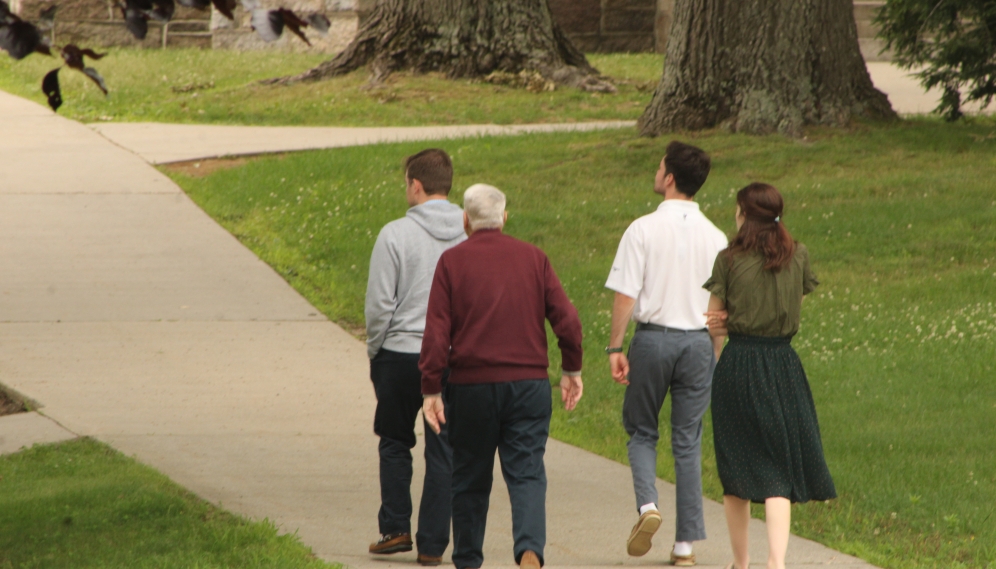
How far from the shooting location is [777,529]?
4.20 meters

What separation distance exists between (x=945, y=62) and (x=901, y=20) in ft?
2.63

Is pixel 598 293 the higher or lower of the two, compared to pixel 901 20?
lower

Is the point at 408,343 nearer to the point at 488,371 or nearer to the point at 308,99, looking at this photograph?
the point at 488,371

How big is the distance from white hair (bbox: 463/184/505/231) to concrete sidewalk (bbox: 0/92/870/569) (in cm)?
140

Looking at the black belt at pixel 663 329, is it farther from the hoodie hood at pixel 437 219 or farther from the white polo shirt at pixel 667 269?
the hoodie hood at pixel 437 219

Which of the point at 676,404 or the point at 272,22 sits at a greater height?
the point at 272,22

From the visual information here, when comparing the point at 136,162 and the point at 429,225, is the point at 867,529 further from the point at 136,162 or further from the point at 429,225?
the point at 136,162

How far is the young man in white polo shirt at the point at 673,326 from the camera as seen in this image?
464 centimetres

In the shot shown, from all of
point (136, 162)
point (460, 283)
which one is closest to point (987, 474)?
point (460, 283)

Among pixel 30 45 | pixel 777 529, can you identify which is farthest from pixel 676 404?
pixel 30 45

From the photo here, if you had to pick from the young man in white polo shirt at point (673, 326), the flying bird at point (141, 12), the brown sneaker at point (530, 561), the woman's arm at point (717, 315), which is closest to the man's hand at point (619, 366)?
the young man in white polo shirt at point (673, 326)

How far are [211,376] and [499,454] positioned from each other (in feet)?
11.1

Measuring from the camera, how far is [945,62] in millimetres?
12500

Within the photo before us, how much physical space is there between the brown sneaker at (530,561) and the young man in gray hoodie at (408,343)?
544 mm
